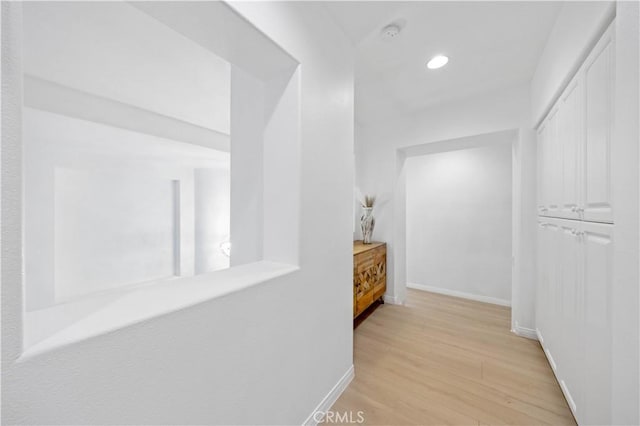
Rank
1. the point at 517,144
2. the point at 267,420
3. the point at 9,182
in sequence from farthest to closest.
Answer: the point at 517,144
the point at 267,420
the point at 9,182

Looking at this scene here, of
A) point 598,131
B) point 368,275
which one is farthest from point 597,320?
point 368,275

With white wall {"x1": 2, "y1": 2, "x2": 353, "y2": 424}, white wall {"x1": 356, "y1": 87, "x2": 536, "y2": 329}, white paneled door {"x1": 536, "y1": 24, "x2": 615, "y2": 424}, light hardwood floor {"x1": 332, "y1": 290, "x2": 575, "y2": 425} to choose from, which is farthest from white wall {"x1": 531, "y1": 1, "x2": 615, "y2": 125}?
light hardwood floor {"x1": 332, "y1": 290, "x2": 575, "y2": 425}

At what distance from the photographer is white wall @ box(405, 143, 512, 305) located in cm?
334

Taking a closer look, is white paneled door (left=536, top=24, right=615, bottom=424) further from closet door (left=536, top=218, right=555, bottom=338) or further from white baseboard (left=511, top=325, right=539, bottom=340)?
white baseboard (left=511, top=325, right=539, bottom=340)

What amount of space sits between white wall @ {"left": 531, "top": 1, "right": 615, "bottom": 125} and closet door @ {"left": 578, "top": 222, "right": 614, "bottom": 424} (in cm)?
90

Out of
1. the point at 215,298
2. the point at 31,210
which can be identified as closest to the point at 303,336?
the point at 215,298

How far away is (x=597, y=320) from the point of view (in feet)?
3.66

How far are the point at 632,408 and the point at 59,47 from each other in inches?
137

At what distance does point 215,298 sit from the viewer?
0.89 meters

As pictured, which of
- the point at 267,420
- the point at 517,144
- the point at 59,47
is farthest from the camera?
the point at 517,144

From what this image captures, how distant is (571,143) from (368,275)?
6.59 ft

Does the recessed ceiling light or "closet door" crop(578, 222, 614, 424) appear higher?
the recessed ceiling light

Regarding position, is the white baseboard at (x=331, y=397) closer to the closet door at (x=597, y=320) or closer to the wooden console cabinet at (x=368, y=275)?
the wooden console cabinet at (x=368, y=275)

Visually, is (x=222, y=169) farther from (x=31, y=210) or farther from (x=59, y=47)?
(x=59, y=47)
